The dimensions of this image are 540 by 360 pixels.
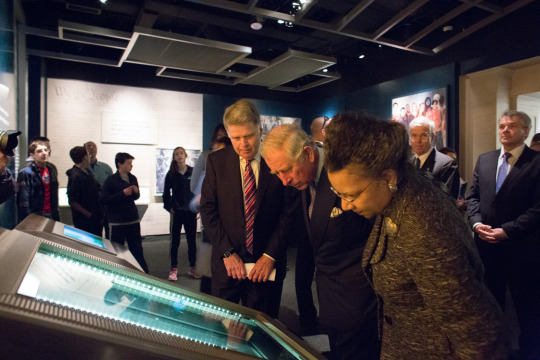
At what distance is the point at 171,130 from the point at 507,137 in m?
6.73

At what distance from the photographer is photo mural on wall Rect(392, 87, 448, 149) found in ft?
19.2

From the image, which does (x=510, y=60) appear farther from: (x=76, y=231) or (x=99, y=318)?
(x=99, y=318)

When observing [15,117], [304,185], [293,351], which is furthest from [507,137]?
[15,117]

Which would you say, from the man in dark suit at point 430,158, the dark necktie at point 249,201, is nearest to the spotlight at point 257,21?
the man in dark suit at point 430,158

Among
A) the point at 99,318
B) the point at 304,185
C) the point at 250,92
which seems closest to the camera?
the point at 99,318

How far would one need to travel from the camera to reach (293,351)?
32.0 inches

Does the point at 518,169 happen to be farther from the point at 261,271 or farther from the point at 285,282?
the point at 285,282

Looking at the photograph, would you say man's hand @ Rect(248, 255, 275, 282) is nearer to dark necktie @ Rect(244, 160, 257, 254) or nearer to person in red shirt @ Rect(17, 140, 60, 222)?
dark necktie @ Rect(244, 160, 257, 254)

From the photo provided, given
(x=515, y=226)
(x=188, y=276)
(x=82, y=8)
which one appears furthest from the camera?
(x=82, y=8)

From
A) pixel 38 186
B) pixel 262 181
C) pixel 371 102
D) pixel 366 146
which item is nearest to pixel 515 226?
pixel 262 181

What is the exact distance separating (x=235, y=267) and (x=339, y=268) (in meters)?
0.58

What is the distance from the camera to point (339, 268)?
4.89ft

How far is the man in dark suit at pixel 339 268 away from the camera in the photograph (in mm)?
1443

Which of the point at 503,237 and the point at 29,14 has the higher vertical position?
the point at 29,14
